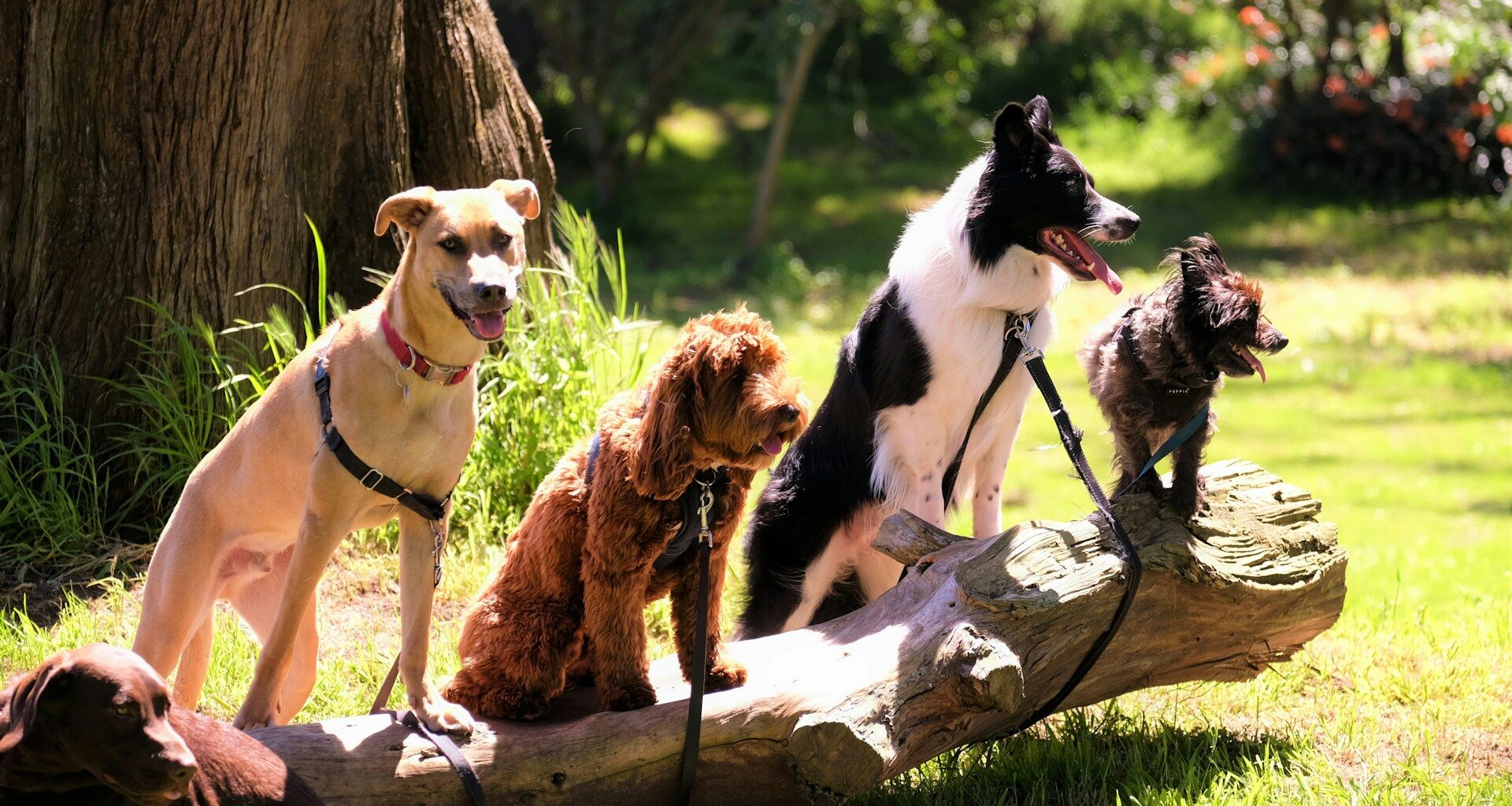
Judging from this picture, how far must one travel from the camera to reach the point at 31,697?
7.31ft

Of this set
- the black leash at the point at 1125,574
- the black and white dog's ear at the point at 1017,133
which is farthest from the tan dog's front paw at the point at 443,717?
the black and white dog's ear at the point at 1017,133

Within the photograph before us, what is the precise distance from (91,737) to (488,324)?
1.21m

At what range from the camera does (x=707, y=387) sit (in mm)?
2986

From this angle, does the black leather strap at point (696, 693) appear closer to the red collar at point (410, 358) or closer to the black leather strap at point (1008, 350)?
the red collar at point (410, 358)

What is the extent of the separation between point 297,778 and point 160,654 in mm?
835

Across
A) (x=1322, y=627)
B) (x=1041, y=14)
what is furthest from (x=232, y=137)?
(x=1041, y=14)

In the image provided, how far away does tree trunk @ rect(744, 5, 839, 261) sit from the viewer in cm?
1200

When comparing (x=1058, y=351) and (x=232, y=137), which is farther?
(x=1058, y=351)

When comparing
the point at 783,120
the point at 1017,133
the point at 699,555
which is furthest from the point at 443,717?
the point at 783,120

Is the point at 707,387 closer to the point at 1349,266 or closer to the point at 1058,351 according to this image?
the point at 1058,351

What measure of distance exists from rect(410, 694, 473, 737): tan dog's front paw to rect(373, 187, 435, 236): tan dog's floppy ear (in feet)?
3.83

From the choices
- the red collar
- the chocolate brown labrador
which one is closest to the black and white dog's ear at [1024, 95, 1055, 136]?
the red collar

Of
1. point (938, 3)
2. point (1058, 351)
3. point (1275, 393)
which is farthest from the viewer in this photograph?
point (938, 3)

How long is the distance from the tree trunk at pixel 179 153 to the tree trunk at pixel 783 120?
7255 mm
